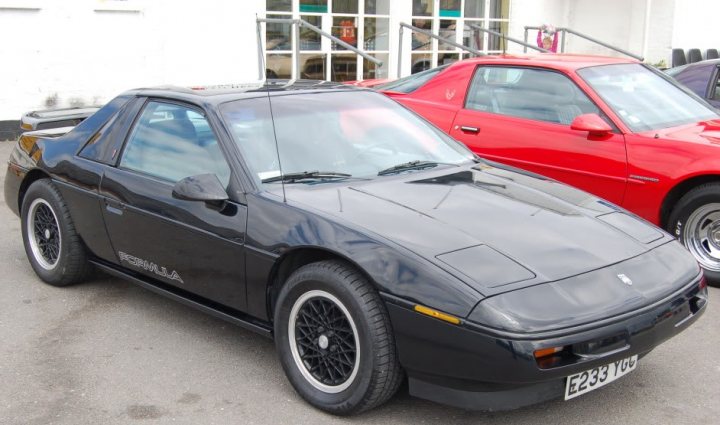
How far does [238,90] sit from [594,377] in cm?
256

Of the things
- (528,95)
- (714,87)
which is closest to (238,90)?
(528,95)

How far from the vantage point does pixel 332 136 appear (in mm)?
4680

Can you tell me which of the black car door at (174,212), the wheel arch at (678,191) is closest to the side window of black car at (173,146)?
the black car door at (174,212)

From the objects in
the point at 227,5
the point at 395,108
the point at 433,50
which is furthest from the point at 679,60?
the point at 395,108

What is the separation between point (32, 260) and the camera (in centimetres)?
580

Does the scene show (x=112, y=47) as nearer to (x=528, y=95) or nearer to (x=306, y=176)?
(x=528, y=95)

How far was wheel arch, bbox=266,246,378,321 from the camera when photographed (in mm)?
3867

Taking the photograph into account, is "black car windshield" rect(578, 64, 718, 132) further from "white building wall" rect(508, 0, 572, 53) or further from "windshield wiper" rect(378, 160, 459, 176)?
"white building wall" rect(508, 0, 572, 53)

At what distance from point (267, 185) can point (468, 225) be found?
1.04 metres

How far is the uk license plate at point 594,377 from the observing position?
352 centimetres

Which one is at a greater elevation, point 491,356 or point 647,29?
point 647,29

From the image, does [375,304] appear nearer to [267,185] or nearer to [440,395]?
[440,395]

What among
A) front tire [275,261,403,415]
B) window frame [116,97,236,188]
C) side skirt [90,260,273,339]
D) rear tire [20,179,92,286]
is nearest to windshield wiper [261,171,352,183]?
window frame [116,97,236,188]

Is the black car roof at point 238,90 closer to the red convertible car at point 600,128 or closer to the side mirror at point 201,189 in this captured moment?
the side mirror at point 201,189
